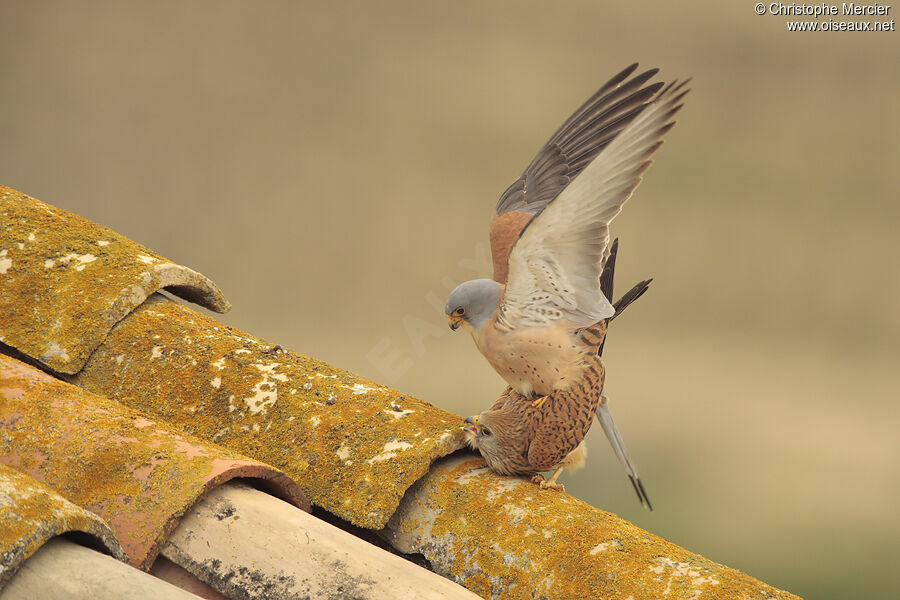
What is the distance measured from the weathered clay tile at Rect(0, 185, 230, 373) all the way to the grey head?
41.4 inches

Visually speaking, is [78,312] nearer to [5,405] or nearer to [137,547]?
[5,405]

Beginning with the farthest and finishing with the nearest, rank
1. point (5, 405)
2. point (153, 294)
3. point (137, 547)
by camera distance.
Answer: point (153, 294) < point (5, 405) < point (137, 547)

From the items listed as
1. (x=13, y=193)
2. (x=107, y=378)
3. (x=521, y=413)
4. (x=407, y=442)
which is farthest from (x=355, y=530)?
(x=13, y=193)

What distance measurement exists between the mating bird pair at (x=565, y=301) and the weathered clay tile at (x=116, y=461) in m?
0.55

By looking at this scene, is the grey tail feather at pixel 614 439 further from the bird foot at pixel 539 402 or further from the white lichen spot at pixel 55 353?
the white lichen spot at pixel 55 353

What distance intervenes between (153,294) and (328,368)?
653mm

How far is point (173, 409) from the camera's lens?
2.26m

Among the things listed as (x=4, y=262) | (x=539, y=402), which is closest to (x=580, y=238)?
(x=539, y=402)

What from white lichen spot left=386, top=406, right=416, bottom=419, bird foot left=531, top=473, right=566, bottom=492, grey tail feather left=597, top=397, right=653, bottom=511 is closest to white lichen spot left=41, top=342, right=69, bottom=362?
white lichen spot left=386, top=406, right=416, bottom=419

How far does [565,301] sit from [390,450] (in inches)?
22.4

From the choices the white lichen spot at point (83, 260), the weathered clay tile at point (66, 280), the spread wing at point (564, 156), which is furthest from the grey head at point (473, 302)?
the white lichen spot at point (83, 260)

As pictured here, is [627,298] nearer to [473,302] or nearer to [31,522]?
[473,302]

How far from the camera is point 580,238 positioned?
1812mm

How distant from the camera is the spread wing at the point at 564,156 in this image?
6.48 feet
